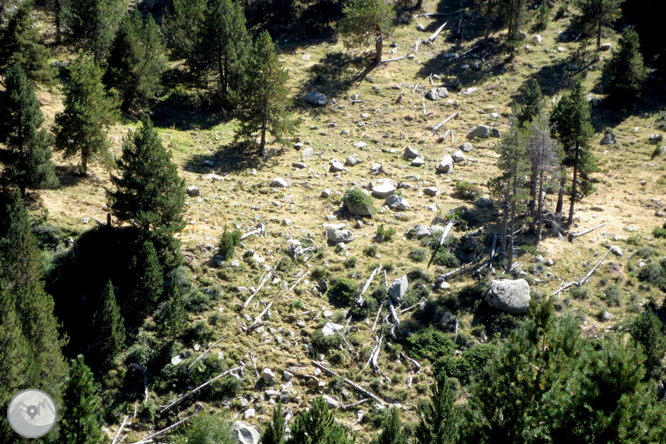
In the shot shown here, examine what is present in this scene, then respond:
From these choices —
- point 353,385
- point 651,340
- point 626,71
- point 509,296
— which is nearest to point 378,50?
point 626,71

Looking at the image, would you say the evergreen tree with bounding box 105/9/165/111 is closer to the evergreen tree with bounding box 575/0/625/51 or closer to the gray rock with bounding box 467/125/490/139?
the gray rock with bounding box 467/125/490/139

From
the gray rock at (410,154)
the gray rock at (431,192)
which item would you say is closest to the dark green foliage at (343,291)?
the gray rock at (431,192)

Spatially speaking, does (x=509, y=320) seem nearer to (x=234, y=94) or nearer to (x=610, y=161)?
(x=610, y=161)

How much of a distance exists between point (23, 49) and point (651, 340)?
44.9 meters

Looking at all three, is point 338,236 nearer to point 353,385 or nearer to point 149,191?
Answer: point 353,385

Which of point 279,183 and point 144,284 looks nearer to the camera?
point 144,284

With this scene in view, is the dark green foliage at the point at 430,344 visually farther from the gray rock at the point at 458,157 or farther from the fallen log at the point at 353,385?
the gray rock at the point at 458,157

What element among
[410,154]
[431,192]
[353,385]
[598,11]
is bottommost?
[353,385]

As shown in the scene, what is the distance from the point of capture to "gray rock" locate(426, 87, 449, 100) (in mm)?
52625

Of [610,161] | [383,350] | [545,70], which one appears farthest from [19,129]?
[545,70]

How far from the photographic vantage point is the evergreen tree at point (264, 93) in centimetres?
3972

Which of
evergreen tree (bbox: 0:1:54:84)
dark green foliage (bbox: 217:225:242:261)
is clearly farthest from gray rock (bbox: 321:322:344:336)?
evergreen tree (bbox: 0:1:54:84)

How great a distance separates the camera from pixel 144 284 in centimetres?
2731

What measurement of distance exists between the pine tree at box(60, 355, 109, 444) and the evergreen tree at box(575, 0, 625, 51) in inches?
2236
